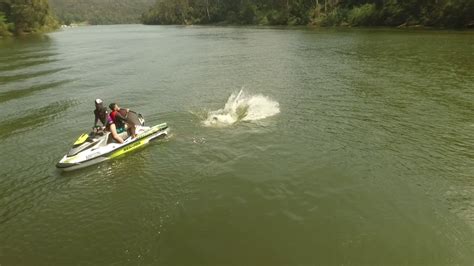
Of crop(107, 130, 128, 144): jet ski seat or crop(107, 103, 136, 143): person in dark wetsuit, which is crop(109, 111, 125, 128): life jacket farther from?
crop(107, 130, 128, 144): jet ski seat

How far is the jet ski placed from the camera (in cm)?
1691

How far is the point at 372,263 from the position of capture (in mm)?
11078

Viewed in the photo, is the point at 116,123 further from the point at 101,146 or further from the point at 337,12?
the point at 337,12

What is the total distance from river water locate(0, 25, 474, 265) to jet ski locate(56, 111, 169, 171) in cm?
38

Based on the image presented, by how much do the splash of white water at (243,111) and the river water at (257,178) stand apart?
120mm

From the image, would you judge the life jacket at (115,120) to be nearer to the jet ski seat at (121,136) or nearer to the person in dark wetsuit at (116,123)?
the person in dark wetsuit at (116,123)

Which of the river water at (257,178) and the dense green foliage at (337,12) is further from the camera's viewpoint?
the dense green foliage at (337,12)

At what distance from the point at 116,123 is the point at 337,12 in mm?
89257

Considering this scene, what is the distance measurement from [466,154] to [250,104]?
12124 millimetres

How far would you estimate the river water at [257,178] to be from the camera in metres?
11.9

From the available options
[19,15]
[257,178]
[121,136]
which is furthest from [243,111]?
[19,15]

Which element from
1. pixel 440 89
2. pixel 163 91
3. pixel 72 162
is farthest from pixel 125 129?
pixel 440 89

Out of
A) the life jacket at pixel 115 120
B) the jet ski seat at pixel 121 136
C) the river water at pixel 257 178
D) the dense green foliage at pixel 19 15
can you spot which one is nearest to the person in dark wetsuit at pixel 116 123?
the life jacket at pixel 115 120

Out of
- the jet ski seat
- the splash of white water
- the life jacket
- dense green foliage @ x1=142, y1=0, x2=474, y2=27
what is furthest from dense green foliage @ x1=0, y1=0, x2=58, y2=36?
the jet ski seat
